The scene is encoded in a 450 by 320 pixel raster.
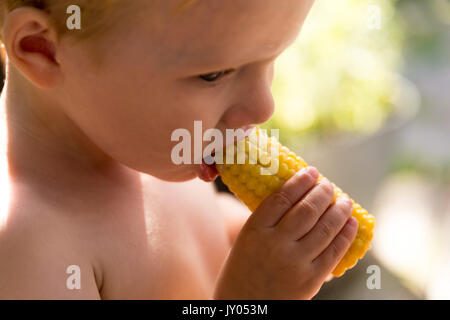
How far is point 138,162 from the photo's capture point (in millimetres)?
612

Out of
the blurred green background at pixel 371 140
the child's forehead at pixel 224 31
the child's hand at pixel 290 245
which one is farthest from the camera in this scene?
the blurred green background at pixel 371 140

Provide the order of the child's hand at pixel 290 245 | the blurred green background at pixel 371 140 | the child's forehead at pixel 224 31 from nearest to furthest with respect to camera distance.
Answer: the child's forehead at pixel 224 31
the child's hand at pixel 290 245
the blurred green background at pixel 371 140

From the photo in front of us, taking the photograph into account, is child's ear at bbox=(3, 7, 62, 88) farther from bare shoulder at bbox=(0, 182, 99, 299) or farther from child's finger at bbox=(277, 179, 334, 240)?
child's finger at bbox=(277, 179, 334, 240)

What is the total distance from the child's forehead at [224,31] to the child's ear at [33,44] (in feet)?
0.38

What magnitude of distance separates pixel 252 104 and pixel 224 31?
0.28 ft

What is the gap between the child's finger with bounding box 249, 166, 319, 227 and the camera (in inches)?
24.6

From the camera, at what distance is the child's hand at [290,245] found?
0.61 metres

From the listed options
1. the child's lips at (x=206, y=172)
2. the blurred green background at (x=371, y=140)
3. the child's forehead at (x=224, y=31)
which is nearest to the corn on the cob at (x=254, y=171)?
the child's lips at (x=206, y=172)

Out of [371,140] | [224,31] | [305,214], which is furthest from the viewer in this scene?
[371,140]

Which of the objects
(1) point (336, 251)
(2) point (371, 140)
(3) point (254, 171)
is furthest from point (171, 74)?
(2) point (371, 140)

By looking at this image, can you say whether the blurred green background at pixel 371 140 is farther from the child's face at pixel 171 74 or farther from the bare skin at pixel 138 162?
the child's face at pixel 171 74

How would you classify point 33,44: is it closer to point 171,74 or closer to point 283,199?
point 171,74

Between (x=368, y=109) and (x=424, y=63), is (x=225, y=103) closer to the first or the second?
(x=368, y=109)
